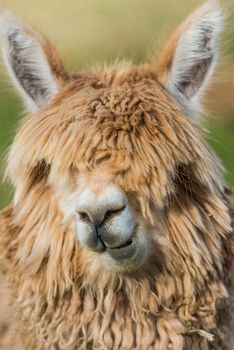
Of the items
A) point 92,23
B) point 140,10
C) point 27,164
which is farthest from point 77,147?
point 140,10

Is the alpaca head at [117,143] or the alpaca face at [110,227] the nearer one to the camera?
the alpaca face at [110,227]

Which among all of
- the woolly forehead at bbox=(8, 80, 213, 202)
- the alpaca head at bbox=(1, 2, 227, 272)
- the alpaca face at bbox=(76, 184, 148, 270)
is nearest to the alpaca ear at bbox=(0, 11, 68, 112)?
the alpaca head at bbox=(1, 2, 227, 272)

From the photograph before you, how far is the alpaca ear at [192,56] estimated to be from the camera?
17.8 ft

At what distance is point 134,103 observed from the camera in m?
5.26

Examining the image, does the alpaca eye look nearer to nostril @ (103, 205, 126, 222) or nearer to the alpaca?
the alpaca

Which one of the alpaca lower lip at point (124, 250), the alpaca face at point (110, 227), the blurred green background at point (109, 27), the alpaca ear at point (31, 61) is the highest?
the alpaca ear at point (31, 61)

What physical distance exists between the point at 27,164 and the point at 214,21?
1.12 m

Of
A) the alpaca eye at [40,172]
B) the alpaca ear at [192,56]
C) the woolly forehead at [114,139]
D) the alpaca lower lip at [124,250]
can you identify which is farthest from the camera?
the alpaca ear at [192,56]

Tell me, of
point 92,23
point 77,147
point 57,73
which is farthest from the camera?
point 92,23

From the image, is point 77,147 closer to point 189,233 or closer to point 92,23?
point 189,233

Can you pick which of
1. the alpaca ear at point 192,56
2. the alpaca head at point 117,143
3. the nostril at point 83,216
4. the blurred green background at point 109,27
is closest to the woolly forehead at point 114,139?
the alpaca head at point 117,143

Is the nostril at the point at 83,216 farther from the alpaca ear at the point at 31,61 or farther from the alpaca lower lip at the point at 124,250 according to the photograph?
the alpaca ear at the point at 31,61

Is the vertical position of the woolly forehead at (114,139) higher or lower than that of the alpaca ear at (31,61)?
lower

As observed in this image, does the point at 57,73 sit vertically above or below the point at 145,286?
above
